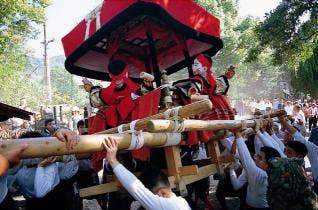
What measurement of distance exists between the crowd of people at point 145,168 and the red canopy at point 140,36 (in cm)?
50

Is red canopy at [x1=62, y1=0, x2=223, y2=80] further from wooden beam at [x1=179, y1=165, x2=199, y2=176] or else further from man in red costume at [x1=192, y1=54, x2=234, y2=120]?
wooden beam at [x1=179, y1=165, x2=199, y2=176]

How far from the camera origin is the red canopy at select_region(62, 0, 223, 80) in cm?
453

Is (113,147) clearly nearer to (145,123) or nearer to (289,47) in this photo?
(145,123)

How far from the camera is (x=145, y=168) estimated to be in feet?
12.3

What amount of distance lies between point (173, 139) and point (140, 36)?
2739 mm

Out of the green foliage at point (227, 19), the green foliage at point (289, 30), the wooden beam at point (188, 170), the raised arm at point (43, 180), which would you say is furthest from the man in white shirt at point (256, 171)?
the green foliage at point (227, 19)

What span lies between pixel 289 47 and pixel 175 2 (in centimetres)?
883

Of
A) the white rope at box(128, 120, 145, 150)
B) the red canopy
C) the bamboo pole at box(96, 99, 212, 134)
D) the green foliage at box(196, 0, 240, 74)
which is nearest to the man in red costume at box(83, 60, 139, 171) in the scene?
the red canopy

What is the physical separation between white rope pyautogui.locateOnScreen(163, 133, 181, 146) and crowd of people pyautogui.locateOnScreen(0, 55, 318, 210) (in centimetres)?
26

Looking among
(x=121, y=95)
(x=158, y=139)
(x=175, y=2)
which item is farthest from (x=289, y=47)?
(x=158, y=139)

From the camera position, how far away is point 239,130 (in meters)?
4.38

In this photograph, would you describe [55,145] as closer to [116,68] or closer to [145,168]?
[145,168]

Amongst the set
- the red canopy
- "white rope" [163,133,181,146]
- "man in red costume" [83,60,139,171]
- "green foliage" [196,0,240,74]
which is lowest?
"white rope" [163,133,181,146]

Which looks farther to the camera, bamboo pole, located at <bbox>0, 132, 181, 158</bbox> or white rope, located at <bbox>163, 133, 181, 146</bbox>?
white rope, located at <bbox>163, 133, 181, 146</bbox>
